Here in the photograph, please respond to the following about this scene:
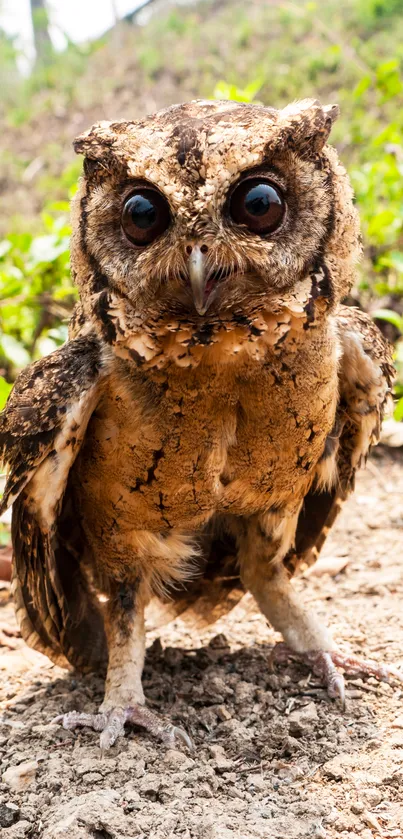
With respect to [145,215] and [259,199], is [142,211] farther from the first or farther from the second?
[259,199]

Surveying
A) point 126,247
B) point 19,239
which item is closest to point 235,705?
point 126,247

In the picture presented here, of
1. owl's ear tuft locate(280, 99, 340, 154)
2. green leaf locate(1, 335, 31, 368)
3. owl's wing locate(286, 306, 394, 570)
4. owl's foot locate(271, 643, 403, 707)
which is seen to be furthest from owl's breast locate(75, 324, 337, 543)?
green leaf locate(1, 335, 31, 368)

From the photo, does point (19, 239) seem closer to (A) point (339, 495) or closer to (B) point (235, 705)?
(A) point (339, 495)

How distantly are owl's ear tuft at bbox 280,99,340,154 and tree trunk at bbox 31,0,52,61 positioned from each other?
51.3 feet

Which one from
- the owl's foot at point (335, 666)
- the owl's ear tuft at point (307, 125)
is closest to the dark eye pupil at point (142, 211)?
the owl's ear tuft at point (307, 125)

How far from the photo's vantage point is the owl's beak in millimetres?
2023

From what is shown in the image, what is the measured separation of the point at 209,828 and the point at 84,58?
1648 cm

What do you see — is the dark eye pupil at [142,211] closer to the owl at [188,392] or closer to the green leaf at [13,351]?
the owl at [188,392]

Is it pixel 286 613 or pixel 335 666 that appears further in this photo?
pixel 286 613

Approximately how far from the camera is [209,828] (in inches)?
84.0

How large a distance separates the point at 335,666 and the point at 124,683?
0.79m

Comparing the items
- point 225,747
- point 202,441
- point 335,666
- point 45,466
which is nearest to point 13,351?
point 45,466

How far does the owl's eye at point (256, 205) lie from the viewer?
209 centimetres

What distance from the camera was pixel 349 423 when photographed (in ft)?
10.4
